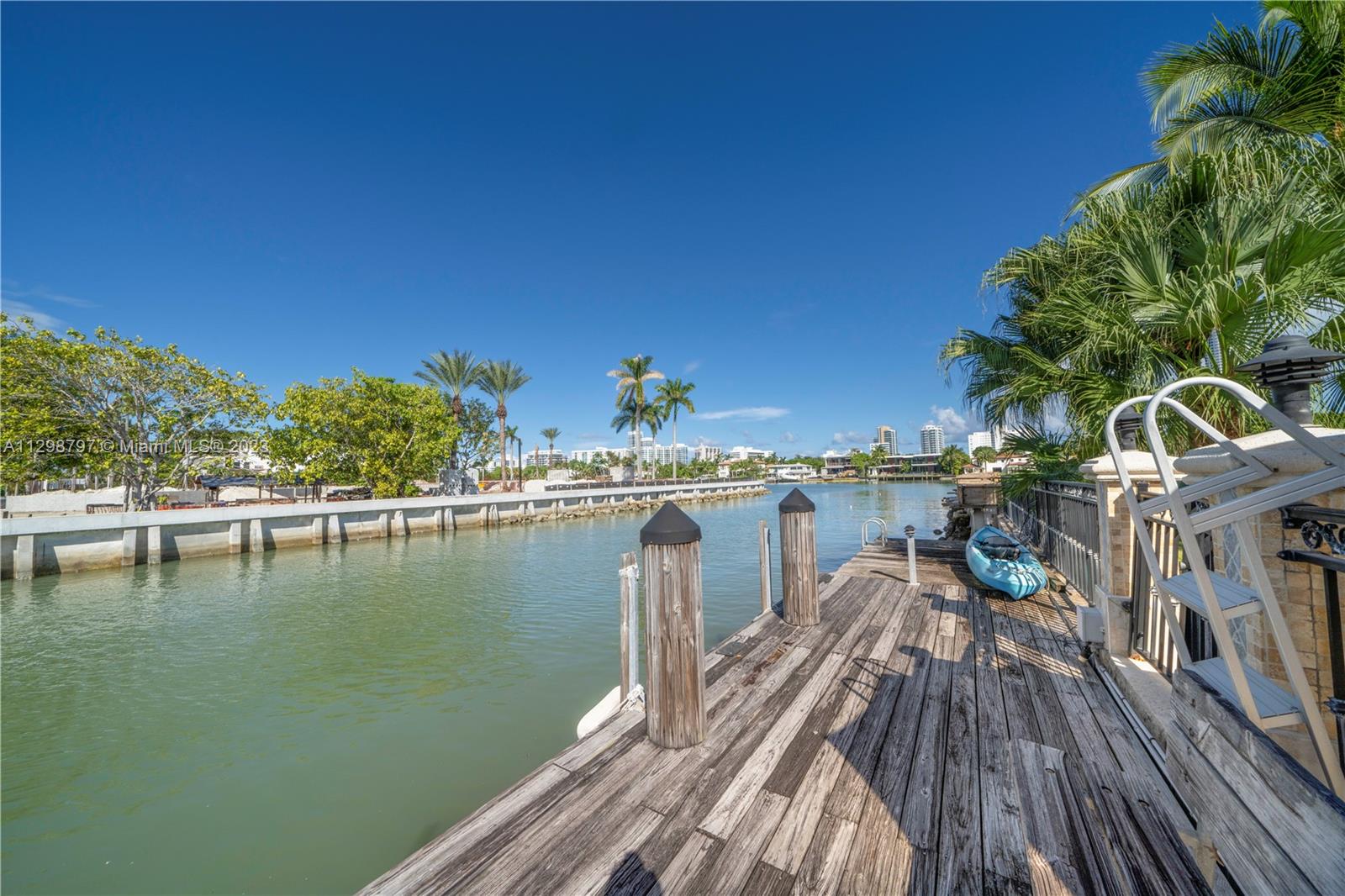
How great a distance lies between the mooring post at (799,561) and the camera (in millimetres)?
5028

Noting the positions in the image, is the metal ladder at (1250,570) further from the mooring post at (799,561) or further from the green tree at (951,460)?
the green tree at (951,460)

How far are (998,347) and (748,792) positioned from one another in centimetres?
952

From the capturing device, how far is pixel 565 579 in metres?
13.4

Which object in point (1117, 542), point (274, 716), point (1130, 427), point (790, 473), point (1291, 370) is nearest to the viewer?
point (1291, 370)

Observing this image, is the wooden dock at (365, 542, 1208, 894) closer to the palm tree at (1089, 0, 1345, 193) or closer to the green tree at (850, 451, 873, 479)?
the palm tree at (1089, 0, 1345, 193)

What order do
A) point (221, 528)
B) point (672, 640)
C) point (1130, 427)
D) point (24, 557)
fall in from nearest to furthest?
point (672, 640) < point (1130, 427) < point (24, 557) < point (221, 528)

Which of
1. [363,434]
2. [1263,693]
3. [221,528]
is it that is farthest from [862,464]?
[1263,693]

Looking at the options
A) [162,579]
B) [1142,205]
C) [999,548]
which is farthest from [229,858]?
[162,579]

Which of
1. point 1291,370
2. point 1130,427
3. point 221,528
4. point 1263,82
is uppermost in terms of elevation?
point 1263,82

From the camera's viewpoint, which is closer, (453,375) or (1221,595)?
(1221,595)

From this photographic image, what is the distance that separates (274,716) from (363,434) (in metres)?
24.1

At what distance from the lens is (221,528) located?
18250 millimetres

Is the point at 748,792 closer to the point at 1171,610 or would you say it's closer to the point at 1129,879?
the point at 1129,879

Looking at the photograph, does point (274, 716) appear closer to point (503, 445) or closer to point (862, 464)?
point (503, 445)
